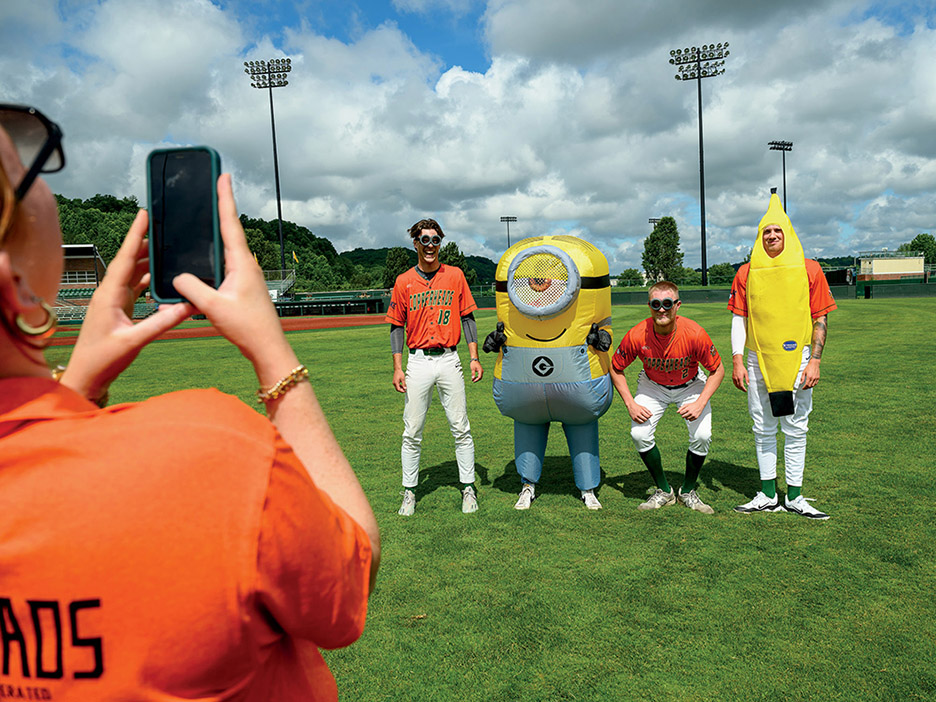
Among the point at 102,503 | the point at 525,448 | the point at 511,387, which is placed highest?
the point at 102,503

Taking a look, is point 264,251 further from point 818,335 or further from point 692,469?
point 818,335

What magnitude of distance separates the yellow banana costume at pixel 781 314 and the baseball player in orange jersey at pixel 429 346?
8.51 feet

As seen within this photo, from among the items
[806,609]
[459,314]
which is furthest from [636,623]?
[459,314]

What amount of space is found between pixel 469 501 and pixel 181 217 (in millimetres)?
5027

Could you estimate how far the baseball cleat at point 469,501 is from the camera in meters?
Answer: 5.76

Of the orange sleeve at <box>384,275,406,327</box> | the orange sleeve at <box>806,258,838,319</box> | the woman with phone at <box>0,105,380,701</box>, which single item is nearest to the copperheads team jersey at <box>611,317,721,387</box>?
the orange sleeve at <box>806,258,838,319</box>

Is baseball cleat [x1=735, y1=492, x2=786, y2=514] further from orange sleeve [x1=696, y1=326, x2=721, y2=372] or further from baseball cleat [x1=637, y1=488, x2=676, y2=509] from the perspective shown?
orange sleeve [x1=696, y1=326, x2=721, y2=372]

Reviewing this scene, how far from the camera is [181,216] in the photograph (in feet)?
3.52

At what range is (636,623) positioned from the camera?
3.77 metres

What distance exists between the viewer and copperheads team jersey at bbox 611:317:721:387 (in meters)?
5.71

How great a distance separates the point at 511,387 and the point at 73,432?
5.07 m

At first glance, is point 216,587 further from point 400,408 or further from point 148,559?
point 400,408

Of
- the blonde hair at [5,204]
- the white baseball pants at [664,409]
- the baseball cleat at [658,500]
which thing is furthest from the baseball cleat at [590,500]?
the blonde hair at [5,204]

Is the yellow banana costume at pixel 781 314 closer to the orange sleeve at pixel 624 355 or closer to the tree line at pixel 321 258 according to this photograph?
the orange sleeve at pixel 624 355
